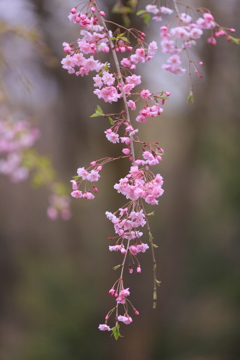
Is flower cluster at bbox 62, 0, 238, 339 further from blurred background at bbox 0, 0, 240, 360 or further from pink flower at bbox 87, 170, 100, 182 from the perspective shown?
blurred background at bbox 0, 0, 240, 360

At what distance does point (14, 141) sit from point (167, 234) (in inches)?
100

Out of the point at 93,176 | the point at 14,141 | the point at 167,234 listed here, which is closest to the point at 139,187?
the point at 93,176

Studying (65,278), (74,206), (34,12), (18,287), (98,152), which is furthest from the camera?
(74,206)

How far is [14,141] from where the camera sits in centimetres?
317

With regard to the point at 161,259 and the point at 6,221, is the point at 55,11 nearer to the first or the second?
the point at 161,259

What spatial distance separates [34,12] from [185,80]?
165 cm

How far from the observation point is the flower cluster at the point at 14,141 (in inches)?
120

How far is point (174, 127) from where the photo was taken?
5.79m

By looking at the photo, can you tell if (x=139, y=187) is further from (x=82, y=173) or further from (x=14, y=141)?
(x=14, y=141)

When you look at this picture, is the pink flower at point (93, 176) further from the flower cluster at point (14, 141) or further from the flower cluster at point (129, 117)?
the flower cluster at point (14, 141)

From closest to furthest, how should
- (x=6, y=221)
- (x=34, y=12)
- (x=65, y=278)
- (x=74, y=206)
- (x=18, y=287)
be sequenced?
(x=34, y=12) → (x=65, y=278) → (x=18, y=287) → (x=74, y=206) → (x=6, y=221)

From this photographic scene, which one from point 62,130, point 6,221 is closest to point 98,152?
point 62,130

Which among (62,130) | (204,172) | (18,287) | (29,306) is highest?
(62,130)

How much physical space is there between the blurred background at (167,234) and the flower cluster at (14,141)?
105 cm
